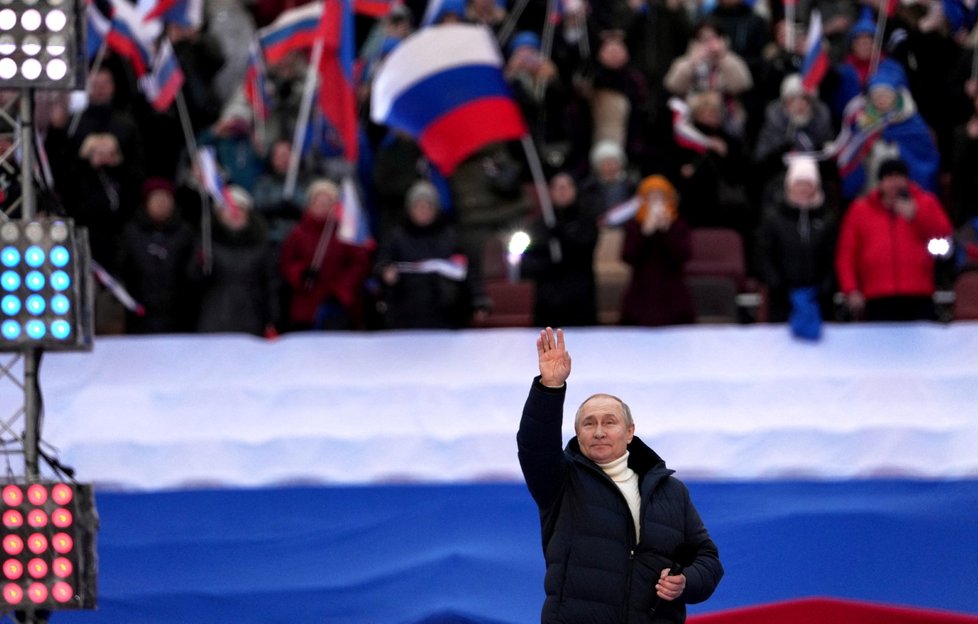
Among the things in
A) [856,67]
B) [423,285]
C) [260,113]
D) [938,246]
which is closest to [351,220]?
[423,285]

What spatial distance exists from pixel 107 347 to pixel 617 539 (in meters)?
8.10

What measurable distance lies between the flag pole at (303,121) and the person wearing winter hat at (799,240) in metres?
3.60

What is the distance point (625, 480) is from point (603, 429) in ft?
0.85

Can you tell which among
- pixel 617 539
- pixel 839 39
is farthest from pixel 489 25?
pixel 617 539

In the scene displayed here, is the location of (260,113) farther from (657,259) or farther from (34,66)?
(34,66)

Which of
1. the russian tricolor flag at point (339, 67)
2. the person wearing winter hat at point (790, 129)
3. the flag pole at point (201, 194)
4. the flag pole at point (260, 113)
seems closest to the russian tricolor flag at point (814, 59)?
the person wearing winter hat at point (790, 129)

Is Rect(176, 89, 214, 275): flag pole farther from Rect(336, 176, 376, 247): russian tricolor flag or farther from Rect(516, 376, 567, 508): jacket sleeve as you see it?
Rect(516, 376, 567, 508): jacket sleeve

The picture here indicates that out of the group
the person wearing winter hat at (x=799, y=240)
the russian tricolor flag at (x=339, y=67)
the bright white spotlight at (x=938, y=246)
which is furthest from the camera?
the russian tricolor flag at (x=339, y=67)

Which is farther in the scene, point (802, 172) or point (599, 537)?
point (802, 172)

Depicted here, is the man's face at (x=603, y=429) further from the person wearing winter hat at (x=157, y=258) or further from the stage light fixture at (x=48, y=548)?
the person wearing winter hat at (x=157, y=258)

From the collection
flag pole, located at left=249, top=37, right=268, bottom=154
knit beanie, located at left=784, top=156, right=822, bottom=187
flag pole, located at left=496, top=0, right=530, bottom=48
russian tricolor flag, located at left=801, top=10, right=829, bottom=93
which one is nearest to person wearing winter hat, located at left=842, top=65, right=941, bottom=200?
russian tricolor flag, located at left=801, top=10, right=829, bottom=93

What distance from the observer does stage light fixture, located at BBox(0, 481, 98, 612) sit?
9141mm

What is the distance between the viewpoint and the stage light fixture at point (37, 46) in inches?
370

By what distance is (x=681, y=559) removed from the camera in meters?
7.80
